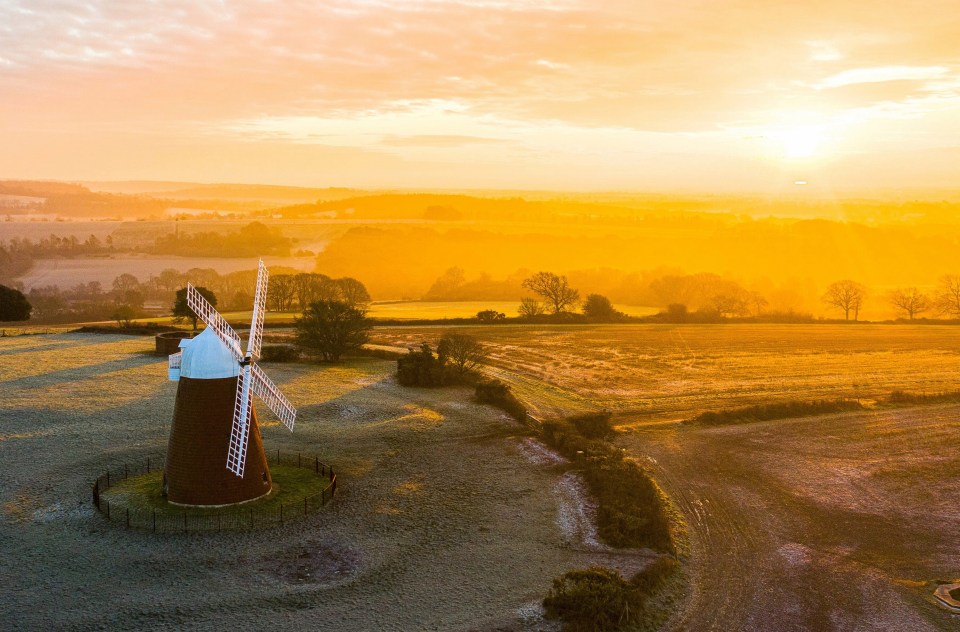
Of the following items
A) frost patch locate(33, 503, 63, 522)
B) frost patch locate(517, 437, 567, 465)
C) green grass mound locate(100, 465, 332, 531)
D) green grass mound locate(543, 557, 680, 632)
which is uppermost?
frost patch locate(517, 437, 567, 465)

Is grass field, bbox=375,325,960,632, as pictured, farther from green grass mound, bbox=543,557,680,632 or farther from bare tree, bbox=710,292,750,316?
bare tree, bbox=710,292,750,316

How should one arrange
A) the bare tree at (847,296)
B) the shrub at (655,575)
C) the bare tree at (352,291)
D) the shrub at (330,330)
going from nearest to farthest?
the shrub at (655,575)
the shrub at (330,330)
the bare tree at (352,291)
the bare tree at (847,296)

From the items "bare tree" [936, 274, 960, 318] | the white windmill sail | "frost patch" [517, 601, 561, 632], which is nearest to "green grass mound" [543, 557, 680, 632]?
"frost patch" [517, 601, 561, 632]

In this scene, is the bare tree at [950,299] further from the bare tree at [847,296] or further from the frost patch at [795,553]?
the frost patch at [795,553]

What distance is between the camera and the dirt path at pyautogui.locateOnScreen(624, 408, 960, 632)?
25.6 meters

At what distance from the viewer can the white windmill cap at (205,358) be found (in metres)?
30.2

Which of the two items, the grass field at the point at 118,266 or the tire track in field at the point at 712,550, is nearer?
the tire track in field at the point at 712,550

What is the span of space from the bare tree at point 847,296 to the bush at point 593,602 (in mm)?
89315

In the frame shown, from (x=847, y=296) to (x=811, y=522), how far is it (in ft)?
259

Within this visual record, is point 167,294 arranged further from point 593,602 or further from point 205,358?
point 593,602

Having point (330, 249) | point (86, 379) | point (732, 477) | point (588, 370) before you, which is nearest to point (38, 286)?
point (330, 249)

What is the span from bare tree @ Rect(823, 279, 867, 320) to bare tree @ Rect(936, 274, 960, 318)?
983 cm

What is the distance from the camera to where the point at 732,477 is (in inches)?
1507

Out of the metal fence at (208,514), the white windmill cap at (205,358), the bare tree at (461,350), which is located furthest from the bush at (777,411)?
the white windmill cap at (205,358)
